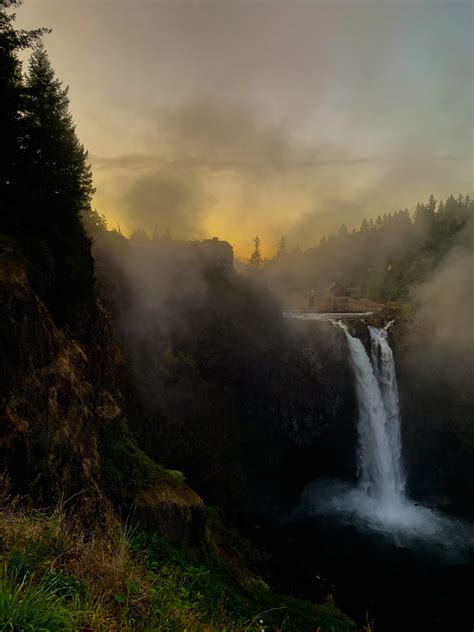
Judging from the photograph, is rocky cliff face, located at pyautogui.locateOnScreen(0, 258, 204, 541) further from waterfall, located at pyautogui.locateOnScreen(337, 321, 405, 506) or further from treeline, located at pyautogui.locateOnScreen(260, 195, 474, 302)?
treeline, located at pyautogui.locateOnScreen(260, 195, 474, 302)

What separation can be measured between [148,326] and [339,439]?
22052 mm

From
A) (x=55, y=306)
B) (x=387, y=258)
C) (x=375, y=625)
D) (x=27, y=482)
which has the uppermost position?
(x=387, y=258)

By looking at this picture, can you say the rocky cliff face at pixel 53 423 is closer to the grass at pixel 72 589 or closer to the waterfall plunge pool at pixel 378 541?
the grass at pixel 72 589

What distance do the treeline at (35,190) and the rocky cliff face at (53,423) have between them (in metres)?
1.05

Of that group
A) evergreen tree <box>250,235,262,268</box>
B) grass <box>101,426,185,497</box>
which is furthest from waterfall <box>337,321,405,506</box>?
evergreen tree <box>250,235,262,268</box>

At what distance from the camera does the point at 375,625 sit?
1842 cm

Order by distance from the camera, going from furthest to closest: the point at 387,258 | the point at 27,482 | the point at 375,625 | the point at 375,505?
the point at 387,258 < the point at 375,505 < the point at 375,625 < the point at 27,482

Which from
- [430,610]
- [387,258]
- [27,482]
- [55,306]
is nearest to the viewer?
[27,482]

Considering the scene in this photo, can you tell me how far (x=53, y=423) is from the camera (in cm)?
1046

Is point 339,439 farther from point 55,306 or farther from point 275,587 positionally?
point 55,306

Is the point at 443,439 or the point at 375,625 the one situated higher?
the point at 443,439

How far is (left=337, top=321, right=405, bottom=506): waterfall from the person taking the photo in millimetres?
33906

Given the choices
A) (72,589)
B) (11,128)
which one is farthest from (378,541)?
(11,128)

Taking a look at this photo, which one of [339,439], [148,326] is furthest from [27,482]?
[339,439]
